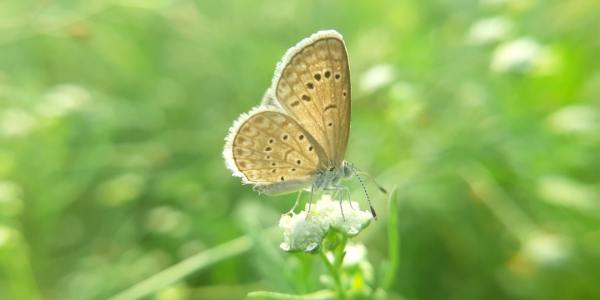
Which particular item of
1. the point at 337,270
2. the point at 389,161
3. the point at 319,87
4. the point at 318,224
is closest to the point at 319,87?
the point at 319,87

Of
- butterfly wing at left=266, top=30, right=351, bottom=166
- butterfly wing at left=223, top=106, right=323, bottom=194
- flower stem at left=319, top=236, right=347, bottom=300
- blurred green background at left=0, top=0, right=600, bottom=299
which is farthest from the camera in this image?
blurred green background at left=0, top=0, right=600, bottom=299

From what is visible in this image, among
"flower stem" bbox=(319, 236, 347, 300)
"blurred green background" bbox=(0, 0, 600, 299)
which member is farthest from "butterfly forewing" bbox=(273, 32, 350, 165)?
"blurred green background" bbox=(0, 0, 600, 299)

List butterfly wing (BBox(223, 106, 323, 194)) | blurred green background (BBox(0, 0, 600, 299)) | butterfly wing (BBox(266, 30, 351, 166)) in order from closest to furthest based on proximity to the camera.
Answer: butterfly wing (BBox(266, 30, 351, 166))
butterfly wing (BBox(223, 106, 323, 194))
blurred green background (BBox(0, 0, 600, 299))

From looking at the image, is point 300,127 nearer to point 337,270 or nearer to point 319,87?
point 319,87

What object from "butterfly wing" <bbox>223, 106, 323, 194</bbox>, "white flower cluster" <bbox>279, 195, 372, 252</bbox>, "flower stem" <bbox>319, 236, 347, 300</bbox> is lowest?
"flower stem" <bbox>319, 236, 347, 300</bbox>

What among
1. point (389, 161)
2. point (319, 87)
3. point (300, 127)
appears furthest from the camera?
point (389, 161)

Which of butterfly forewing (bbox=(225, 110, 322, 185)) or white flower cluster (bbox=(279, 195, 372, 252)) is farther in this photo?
butterfly forewing (bbox=(225, 110, 322, 185))

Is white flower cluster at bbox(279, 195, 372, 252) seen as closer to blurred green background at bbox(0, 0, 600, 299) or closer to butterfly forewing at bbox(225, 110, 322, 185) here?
butterfly forewing at bbox(225, 110, 322, 185)
